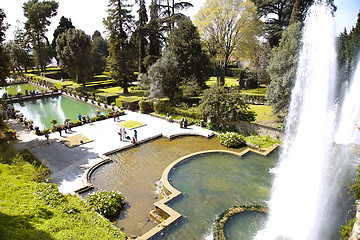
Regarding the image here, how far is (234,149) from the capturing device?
17656 millimetres

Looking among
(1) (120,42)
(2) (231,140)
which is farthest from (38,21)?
(2) (231,140)

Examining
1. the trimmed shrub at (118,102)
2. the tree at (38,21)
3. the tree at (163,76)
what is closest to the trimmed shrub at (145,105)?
the tree at (163,76)

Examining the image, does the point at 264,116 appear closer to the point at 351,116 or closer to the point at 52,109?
the point at 351,116

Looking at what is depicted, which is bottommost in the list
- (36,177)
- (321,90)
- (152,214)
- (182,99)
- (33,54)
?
(152,214)

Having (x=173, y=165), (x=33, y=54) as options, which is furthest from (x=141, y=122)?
(x=33, y=54)

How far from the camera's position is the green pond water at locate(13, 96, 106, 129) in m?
25.9

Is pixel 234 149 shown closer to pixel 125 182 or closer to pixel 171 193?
pixel 171 193

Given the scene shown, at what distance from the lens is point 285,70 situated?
18.9m

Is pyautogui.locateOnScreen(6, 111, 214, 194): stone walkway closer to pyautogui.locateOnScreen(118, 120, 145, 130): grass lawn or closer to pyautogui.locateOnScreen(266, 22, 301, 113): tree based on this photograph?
pyautogui.locateOnScreen(118, 120, 145, 130): grass lawn

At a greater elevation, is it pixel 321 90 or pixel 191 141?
pixel 321 90

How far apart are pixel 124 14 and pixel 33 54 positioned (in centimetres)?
4640

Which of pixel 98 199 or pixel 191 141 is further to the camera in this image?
pixel 191 141

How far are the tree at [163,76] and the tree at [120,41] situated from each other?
11.8 metres

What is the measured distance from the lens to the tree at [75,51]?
37844mm
